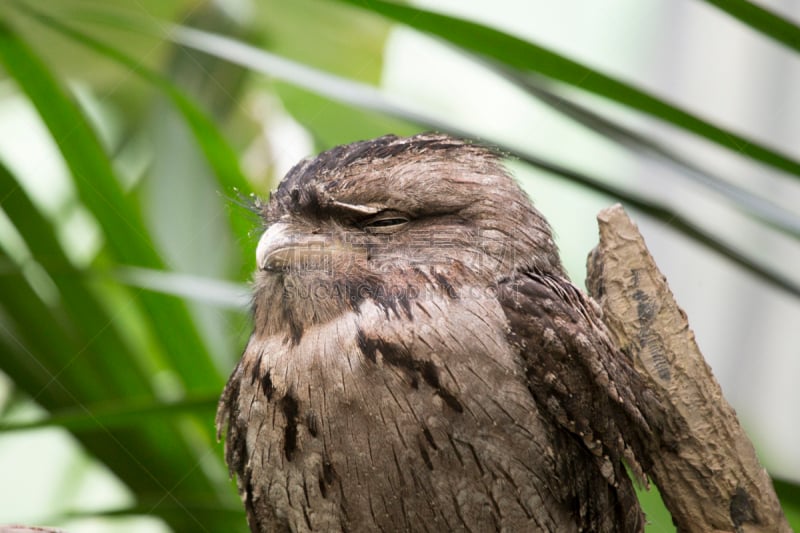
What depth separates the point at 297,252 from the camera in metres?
1.34

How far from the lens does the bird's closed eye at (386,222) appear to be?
4.35 feet

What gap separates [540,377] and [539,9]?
8.00 ft

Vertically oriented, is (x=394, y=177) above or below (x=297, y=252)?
above

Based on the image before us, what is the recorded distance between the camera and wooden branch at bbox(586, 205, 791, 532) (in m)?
Result: 1.40

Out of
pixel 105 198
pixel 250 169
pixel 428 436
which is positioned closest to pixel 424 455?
pixel 428 436

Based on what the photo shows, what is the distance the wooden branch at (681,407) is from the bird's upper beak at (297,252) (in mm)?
520

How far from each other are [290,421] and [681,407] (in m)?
0.69

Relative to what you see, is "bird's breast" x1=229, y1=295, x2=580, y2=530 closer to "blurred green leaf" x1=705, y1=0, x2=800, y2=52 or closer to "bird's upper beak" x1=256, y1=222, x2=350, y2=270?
"bird's upper beak" x1=256, y1=222, x2=350, y2=270

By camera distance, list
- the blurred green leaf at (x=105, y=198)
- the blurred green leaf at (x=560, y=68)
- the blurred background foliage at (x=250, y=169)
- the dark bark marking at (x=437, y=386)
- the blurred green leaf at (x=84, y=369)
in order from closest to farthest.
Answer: the dark bark marking at (x=437, y=386) < the blurred green leaf at (x=560, y=68) < the blurred background foliage at (x=250, y=169) < the blurred green leaf at (x=105, y=198) < the blurred green leaf at (x=84, y=369)

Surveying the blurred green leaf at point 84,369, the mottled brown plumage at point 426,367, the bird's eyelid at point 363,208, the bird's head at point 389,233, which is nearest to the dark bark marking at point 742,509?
the mottled brown plumage at point 426,367

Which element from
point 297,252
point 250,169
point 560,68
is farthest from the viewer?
point 250,169

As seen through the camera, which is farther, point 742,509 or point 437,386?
point 742,509

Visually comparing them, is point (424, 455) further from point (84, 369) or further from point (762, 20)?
point (84, 369)

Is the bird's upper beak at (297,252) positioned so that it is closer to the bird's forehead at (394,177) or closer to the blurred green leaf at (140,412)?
the bird's forehead at (394,177)
